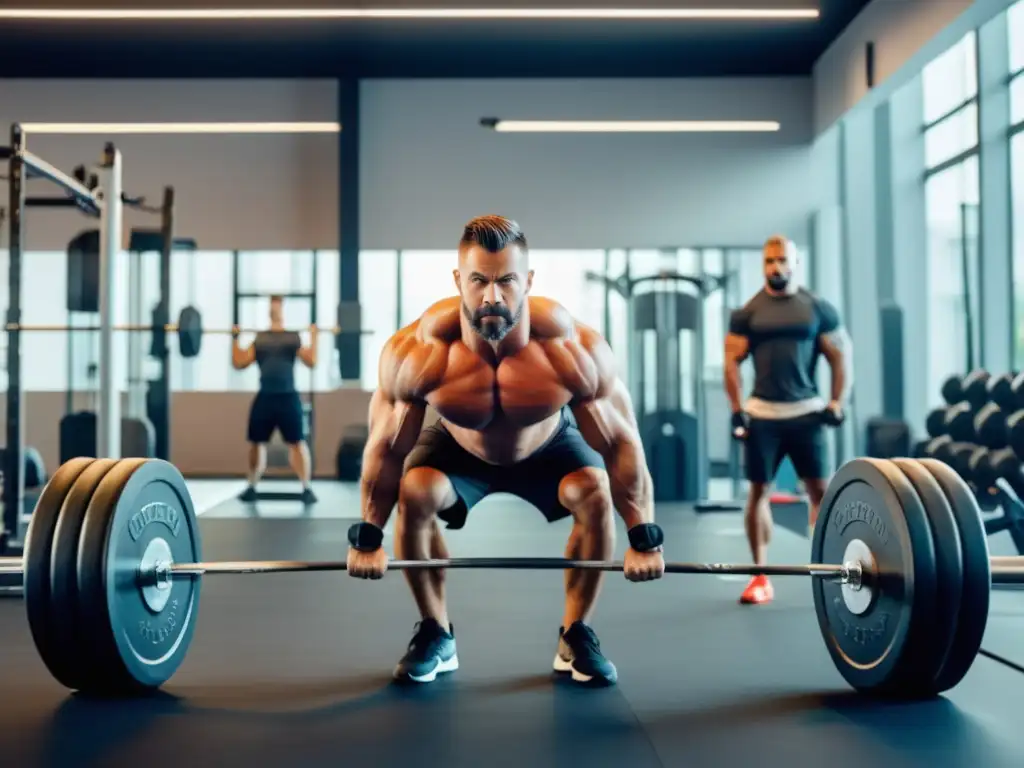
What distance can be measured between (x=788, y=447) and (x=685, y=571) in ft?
4.31

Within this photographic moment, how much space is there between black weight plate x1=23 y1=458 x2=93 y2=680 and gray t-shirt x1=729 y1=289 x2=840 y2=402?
2.14m

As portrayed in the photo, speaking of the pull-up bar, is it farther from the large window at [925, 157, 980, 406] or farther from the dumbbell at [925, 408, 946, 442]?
the large window at [925, 157, 980, 406]

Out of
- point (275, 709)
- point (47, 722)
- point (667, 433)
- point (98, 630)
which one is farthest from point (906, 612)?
point (667, 433)

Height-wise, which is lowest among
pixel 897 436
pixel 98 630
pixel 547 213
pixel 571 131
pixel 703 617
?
pixel 703 617

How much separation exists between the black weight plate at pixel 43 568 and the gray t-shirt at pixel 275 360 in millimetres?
3409

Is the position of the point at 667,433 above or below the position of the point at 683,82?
below

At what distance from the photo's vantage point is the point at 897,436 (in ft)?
16.6

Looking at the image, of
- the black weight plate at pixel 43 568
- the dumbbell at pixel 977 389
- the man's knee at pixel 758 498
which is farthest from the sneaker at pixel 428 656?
the dumbbell at pixel 977 389

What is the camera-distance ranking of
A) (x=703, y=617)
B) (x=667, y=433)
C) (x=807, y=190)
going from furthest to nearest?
1. (x=807, y=190)
2. (x=667, y=433)
3. (x=703, y=617)

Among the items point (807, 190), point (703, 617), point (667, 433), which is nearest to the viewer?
point (703, 617)

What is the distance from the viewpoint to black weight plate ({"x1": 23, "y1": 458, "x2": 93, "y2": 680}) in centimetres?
175

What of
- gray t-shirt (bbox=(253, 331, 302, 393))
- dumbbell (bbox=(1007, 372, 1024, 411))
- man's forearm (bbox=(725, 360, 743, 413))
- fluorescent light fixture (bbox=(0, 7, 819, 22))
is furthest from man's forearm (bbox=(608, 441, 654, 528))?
fluorescent light fixture (bbox=(0, 7, 819, 22))

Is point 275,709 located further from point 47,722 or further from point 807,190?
point 807,190

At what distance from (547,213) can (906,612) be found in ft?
18.9
